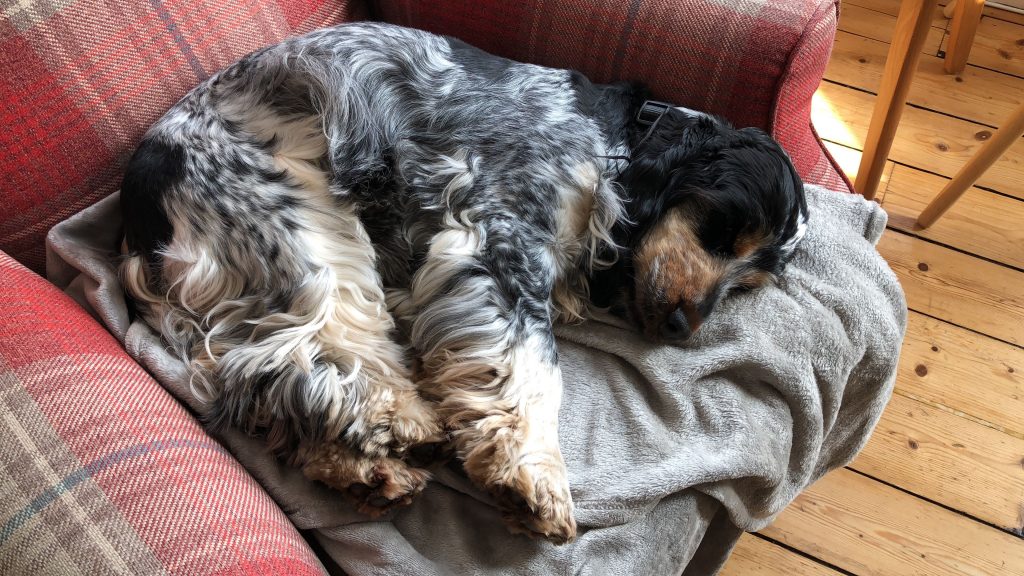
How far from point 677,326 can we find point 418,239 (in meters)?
0.67

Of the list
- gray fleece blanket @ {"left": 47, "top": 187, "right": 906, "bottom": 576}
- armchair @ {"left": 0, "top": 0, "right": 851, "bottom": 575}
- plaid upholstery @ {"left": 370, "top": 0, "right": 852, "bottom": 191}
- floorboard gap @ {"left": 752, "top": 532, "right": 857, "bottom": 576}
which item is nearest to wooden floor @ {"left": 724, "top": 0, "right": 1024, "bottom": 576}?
floorboard gap @ {"left": 752, "top": 532, "right": 857, "bottom": 576}

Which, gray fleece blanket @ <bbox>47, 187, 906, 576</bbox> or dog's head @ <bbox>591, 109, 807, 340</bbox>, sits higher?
dog's head @ <bbox>591, 109, 807, 340</bbox>

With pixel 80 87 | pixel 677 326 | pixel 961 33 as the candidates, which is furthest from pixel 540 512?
pixel 961 33

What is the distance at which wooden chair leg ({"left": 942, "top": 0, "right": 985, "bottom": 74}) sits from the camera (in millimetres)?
3348

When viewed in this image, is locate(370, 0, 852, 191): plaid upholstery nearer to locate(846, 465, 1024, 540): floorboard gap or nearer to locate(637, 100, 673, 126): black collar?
locate(637, 100, 673, 126): black collar

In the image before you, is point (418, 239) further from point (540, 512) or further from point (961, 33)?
Result: point (961, 33)

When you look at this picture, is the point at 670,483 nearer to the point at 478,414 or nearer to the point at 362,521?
the point at 478,414

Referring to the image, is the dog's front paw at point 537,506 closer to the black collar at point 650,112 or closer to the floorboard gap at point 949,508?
the black collar at point 650,112

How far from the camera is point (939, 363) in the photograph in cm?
275

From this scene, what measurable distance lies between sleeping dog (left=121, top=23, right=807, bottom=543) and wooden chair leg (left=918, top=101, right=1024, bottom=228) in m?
1.46

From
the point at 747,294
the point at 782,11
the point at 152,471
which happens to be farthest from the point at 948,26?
the point at 152,471

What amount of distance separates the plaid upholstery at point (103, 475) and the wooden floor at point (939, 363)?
5.24 feet

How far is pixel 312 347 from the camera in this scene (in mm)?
1642

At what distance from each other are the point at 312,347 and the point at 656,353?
2.71 feet
